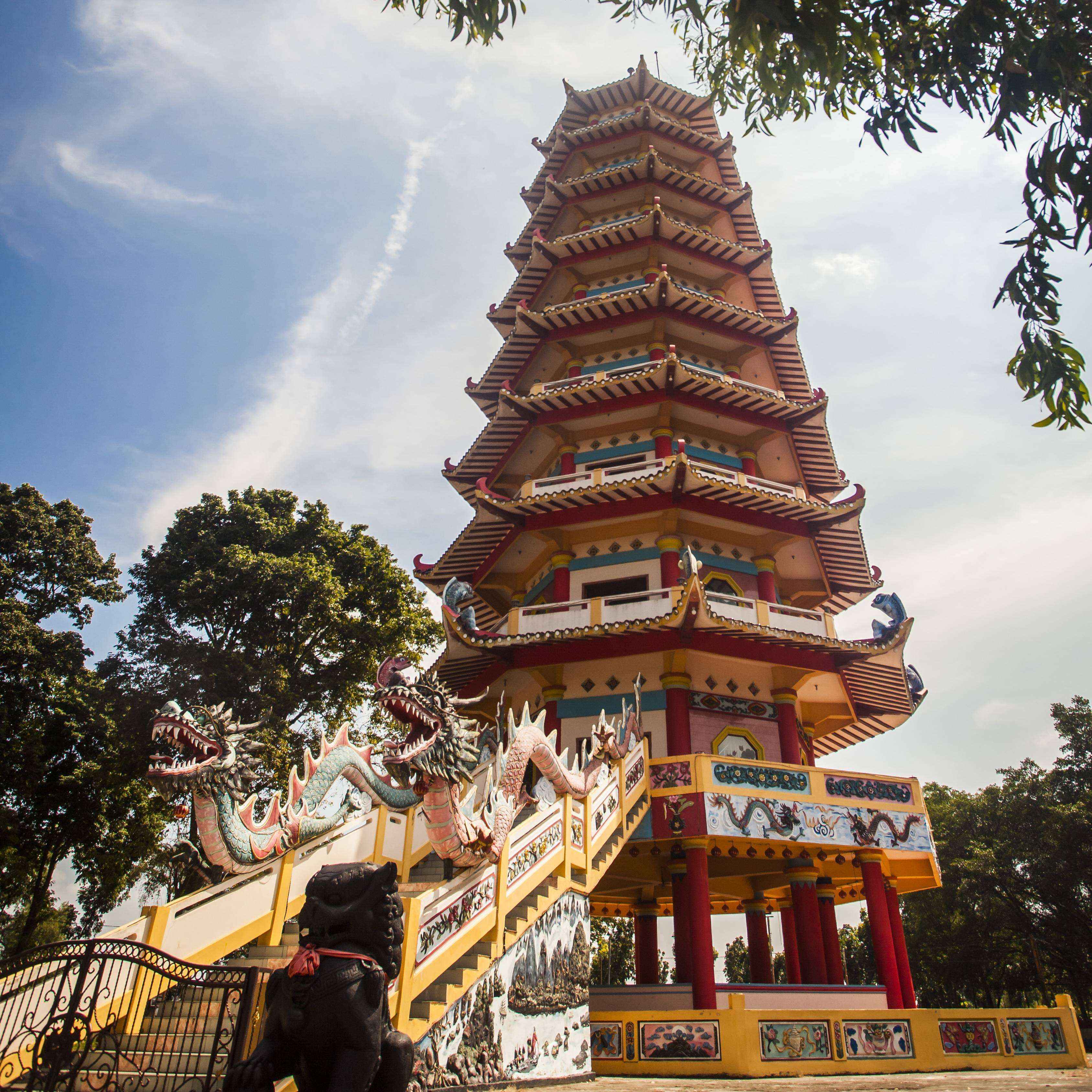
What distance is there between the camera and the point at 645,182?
21359mm

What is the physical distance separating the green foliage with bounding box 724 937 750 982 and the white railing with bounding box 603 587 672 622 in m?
46.0

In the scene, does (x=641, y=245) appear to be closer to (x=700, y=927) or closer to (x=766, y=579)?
(x=766, y=579)

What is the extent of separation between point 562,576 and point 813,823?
22.1 feet

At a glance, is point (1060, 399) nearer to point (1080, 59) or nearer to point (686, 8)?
point (1080, 59)

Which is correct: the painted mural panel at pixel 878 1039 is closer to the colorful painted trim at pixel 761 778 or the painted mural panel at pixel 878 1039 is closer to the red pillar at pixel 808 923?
the red pillar at pixel 808 923

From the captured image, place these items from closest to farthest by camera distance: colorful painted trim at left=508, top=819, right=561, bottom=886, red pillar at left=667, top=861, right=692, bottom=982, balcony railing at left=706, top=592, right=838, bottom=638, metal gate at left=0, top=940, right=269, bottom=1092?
metal gate at left=0, top=940, right=269, bottom=1092 → colorful painted trim at left=508, top=819, right=561, bottom=886 → red pillar at left=667, top=861, right=692, bottom=982 → balcony railing at left=706, top=592, right=838, bottom=638

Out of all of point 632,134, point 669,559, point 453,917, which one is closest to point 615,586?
point 669,559

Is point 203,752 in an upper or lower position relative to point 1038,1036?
upper

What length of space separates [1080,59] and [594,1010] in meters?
11.4

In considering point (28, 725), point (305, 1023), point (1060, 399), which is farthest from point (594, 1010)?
point (28, 725)

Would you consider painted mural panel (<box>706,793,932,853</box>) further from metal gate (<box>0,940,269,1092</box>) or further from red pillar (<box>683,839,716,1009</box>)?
metal gate (<box>0,940,269,1092</box>)

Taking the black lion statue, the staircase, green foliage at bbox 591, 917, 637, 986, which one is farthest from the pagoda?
green foliage at bbox 591, 917, 637, 986

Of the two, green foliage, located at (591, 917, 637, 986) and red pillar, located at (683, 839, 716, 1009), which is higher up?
green foliage, located at (591, 917, 637, 986)

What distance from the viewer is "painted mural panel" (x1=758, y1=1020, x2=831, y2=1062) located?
954 cm
